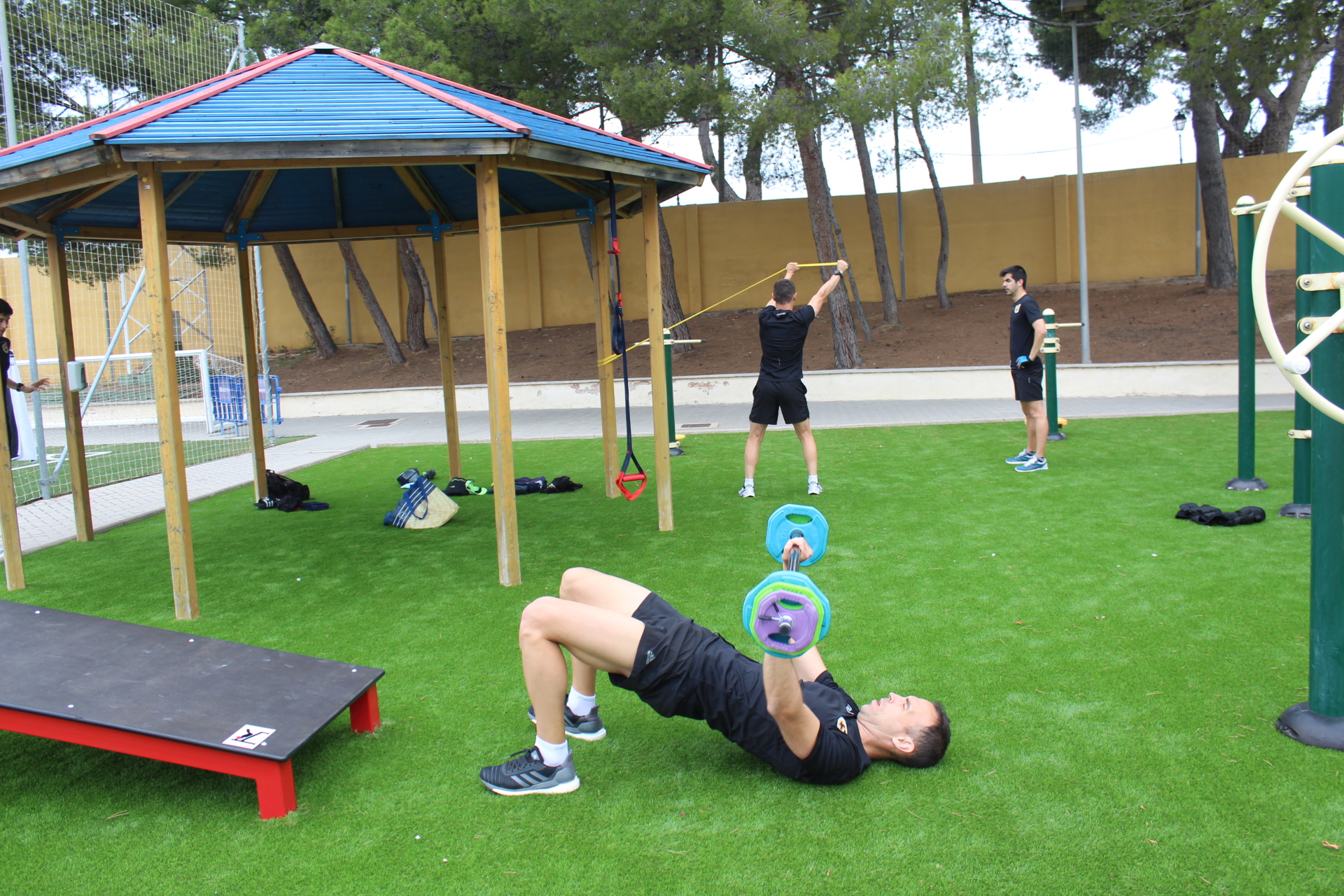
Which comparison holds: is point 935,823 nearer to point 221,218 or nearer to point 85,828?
point 85,828

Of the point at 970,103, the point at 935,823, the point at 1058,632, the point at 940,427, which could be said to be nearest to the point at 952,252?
the point at 970,103

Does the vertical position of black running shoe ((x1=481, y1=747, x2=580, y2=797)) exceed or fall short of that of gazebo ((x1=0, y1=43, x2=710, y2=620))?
it falls short

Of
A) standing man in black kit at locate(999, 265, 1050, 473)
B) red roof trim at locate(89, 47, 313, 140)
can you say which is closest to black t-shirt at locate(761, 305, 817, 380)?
standing man in black kit at locate(999, 265, 1050, 473)

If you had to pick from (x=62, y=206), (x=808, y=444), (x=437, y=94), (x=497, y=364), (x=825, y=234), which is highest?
(x=825, y=234)

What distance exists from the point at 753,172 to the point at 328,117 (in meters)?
21.3

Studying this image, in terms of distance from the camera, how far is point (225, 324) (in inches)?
872

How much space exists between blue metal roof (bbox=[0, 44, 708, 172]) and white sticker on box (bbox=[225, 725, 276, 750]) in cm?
315

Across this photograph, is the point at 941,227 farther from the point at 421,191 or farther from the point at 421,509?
the point at 421,509

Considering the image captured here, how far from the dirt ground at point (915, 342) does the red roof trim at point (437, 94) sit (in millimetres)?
12388

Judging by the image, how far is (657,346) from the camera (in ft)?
21.7

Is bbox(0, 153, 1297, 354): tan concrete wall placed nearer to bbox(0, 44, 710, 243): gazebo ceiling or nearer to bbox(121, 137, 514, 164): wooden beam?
bbox(0, 44, 710, 243): gazebo ceiling

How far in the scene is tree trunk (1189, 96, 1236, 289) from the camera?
18.6 m

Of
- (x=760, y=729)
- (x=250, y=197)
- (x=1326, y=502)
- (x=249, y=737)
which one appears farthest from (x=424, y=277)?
(x=1326, y=502)

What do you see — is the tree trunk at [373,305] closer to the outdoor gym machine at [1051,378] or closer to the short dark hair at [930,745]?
the outdoor gym machine at [1051,378]
